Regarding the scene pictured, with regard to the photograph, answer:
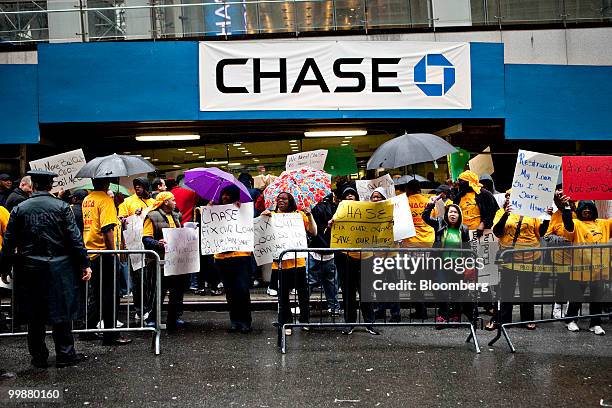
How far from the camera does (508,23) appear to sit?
16.4 meters

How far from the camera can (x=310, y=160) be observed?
1352cm

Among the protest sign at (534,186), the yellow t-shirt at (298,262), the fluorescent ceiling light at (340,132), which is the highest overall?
the fluorescent ceiling light at (340,132)

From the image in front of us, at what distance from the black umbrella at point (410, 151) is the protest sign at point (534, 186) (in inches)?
53.5

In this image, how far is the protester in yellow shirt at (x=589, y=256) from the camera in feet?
31.7

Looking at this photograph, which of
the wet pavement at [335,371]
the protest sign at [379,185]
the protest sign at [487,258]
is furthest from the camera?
the protest sign at [379,185]

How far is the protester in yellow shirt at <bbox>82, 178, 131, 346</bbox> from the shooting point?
9727 mm

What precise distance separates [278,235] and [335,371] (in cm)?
250

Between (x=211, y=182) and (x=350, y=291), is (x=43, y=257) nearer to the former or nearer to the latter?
(x=211, y=182)

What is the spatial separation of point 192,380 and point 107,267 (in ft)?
8.42

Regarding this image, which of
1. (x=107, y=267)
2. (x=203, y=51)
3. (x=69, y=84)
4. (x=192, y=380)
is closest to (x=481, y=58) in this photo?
(x=203, y=51)

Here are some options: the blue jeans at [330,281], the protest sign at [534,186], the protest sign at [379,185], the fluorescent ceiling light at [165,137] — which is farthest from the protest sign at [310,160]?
the protest sign at [534,186]

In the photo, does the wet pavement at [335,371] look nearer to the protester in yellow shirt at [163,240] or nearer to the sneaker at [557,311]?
the protester in yellow shirt at [163,240]

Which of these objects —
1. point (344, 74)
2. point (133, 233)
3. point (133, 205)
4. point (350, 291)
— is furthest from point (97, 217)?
point (344, 74)

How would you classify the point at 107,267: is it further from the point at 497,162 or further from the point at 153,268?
the point at 497,162
